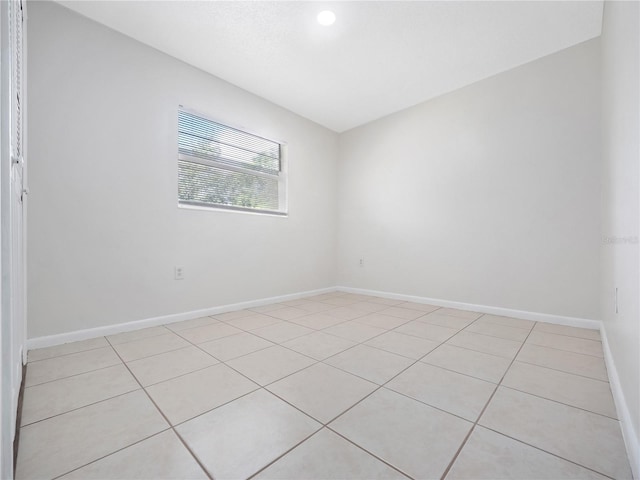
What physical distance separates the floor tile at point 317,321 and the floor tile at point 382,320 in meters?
0.22

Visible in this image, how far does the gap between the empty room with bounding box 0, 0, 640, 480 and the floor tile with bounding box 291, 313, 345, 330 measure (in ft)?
0.20

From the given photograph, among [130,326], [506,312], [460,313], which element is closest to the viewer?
[130,326]

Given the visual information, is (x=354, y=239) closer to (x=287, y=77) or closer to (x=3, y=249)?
(x=287, y=77)

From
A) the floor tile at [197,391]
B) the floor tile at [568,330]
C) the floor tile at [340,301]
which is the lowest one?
the floor tile at [340,301]

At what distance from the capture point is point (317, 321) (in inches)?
98.4

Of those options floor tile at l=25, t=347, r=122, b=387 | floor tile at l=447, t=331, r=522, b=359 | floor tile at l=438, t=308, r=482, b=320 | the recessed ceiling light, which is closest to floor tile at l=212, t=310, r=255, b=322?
floor tile at l=25, t=347, r=122, b=387

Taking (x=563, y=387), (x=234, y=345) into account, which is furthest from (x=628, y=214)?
(x=234, y=345)

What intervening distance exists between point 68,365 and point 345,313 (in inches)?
82.3

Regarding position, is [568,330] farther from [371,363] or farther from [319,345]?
[319,345]

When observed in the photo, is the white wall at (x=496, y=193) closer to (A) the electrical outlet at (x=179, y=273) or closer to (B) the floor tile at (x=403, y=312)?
(B) the floor tile at (x=403, y=312)

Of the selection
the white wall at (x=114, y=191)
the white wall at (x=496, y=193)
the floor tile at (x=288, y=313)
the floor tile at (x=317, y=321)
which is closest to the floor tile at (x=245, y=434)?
the floor tile at (x=317, y=321)

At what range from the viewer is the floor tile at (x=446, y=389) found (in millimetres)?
1163

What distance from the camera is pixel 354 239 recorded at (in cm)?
399

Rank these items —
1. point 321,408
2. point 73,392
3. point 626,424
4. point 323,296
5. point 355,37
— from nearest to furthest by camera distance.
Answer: point 626,424 < point 321,408 < point 73,392 < point 355,37 < point 323,296
